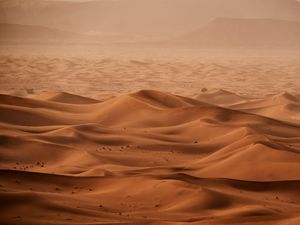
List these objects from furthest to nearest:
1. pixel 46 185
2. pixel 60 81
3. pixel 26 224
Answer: pixel 60 81, pixel 46 185, pixel 26 224

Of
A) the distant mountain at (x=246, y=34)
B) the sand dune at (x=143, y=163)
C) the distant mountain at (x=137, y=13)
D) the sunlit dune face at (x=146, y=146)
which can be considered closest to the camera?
the sand dune at (x=143, y=163)

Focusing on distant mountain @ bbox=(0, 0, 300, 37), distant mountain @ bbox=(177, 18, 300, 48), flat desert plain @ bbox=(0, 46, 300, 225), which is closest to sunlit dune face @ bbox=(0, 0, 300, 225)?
flat desert plain @ bbox=(0, 46, 300, 225)

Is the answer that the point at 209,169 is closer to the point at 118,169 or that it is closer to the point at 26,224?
the point at 118,169

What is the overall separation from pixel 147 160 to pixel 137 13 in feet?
313

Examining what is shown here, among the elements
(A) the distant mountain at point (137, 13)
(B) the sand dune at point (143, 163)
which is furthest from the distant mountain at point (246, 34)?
(B) the sand dune at point (143, 163)

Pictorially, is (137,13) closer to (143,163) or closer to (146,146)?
(146,146)

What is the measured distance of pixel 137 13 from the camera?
4190 inches

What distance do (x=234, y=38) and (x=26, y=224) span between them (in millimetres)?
63218

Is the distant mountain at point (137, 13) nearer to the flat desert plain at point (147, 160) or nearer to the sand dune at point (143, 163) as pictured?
the flat desert plain at point (147, 160)

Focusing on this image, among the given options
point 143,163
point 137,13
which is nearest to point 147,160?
point 143,163

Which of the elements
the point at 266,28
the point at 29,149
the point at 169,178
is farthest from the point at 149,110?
the point at 266,28

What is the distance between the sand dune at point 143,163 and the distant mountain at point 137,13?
2730 inches

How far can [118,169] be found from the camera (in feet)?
Answer: 35.9

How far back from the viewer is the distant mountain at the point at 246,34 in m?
66.2
